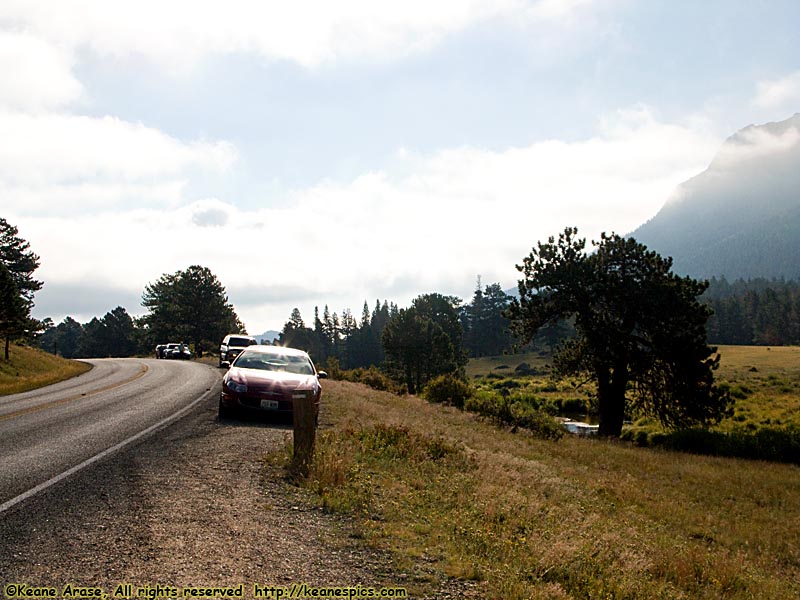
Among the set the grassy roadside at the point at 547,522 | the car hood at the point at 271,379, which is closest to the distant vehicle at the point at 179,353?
the grassy roadside at the point at 547,522

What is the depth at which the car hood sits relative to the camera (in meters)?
13.4

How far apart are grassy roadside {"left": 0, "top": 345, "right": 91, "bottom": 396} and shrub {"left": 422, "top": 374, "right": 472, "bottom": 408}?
810 inches

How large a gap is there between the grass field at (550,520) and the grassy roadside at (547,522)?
3 cm

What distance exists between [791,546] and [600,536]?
6.96 meters

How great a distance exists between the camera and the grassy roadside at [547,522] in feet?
17.7

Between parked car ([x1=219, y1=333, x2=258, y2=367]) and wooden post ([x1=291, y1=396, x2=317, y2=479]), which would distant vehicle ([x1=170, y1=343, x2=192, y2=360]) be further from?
wooden post ([x1=291, y1=396, x2=317, y2=479])

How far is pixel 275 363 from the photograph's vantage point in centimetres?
1502

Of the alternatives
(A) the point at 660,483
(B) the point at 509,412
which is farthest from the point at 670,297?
(A) the point at 660,483

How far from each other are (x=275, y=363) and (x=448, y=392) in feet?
70.2

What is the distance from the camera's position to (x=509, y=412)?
27016 mm

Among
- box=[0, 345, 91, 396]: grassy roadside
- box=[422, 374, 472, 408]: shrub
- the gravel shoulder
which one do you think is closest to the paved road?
the gravel shoulder

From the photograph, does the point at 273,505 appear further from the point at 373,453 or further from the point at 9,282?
the point at 9,282

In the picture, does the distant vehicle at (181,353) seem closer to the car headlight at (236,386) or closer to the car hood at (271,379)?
the car hood at (271,379)

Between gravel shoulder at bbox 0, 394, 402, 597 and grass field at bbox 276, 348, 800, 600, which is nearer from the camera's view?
gravel shoulder at bbox 0, 394, 402, 597
